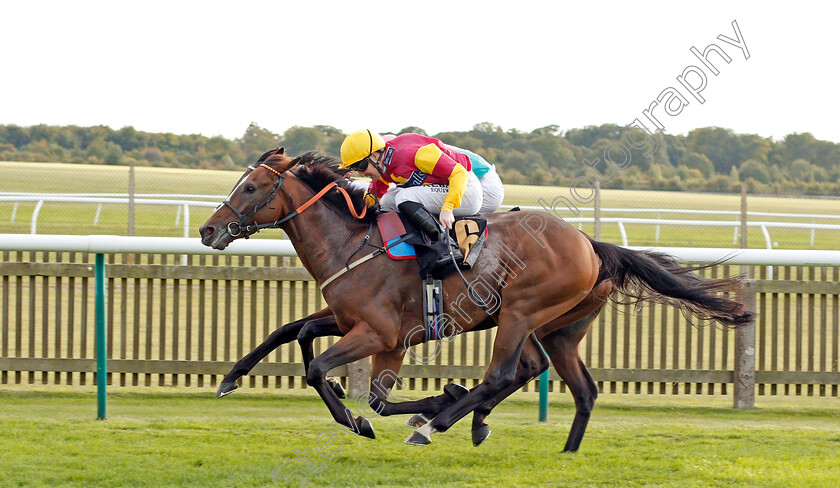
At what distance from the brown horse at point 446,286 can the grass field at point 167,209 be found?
966cm

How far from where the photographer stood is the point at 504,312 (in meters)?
4.32

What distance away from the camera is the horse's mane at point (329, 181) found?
4.58 meters

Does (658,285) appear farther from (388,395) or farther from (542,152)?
(542,152)

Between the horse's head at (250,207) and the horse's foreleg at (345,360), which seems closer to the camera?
the horse's foreleg at (345,360)

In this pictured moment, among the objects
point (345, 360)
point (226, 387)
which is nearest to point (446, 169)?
point (345, 360)

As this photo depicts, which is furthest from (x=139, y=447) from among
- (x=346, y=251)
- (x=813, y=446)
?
(x=813, y=446)

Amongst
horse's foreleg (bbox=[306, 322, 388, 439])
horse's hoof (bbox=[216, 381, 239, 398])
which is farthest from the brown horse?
horse's hoof (bbox=[216, 381, 239, 398])

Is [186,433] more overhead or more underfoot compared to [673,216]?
more underfoot

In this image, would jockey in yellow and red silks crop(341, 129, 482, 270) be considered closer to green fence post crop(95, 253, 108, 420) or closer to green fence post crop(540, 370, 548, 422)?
green fence post crop(540, 370, 548, 422)

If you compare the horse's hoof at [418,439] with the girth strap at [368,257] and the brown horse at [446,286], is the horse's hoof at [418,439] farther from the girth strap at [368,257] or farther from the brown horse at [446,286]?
the girth strap at [368,257]

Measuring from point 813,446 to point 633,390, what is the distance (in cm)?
183

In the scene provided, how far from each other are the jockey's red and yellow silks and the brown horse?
0.32 meters

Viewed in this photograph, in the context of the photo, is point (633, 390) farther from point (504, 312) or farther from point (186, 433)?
point (186, 433)

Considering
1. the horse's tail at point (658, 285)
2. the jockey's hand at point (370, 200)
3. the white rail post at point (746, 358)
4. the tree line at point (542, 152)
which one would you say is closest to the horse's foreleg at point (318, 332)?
the jockey's hand at point (370, 200)
